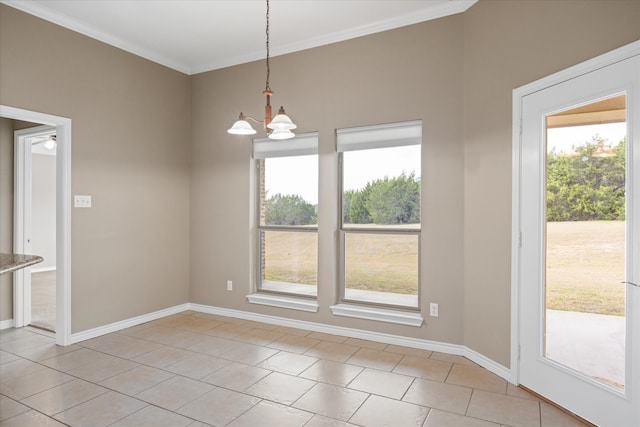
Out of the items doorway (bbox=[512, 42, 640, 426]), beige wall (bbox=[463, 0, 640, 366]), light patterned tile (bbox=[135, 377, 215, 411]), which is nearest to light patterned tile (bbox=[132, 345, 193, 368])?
light patterned tile (bbox=[135, 377, 215, 411])

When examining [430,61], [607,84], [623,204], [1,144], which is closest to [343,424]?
[623,204]

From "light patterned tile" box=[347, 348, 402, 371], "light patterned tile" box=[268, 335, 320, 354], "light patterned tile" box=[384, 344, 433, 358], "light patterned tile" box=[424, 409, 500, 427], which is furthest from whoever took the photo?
"light patterned tile" box=[268, 335, 320, 354]

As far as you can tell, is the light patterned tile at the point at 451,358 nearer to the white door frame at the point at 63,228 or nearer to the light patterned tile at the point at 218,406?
the light patterned tile at the point at 218,406

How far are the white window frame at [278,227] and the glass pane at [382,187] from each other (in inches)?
18.6

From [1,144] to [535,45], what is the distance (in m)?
5.42

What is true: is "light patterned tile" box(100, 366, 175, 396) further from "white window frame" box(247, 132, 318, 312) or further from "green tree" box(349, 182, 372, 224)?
"green tree" box(349, 182, 372, 224)

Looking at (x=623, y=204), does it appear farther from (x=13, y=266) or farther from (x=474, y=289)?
(x=13, y=266)

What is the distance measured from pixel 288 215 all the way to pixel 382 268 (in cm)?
128

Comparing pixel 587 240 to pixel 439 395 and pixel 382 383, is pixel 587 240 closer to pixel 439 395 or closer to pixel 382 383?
pixel 439 395

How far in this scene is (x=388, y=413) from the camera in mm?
2482

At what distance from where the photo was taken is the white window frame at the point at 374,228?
3699mm

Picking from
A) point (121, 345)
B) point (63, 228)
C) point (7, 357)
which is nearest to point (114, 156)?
point (63, 228)

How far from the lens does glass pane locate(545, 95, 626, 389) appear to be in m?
2.21

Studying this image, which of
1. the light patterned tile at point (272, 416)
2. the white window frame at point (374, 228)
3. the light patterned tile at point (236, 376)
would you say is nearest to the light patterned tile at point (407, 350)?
the white window frame at point (374, 228)
